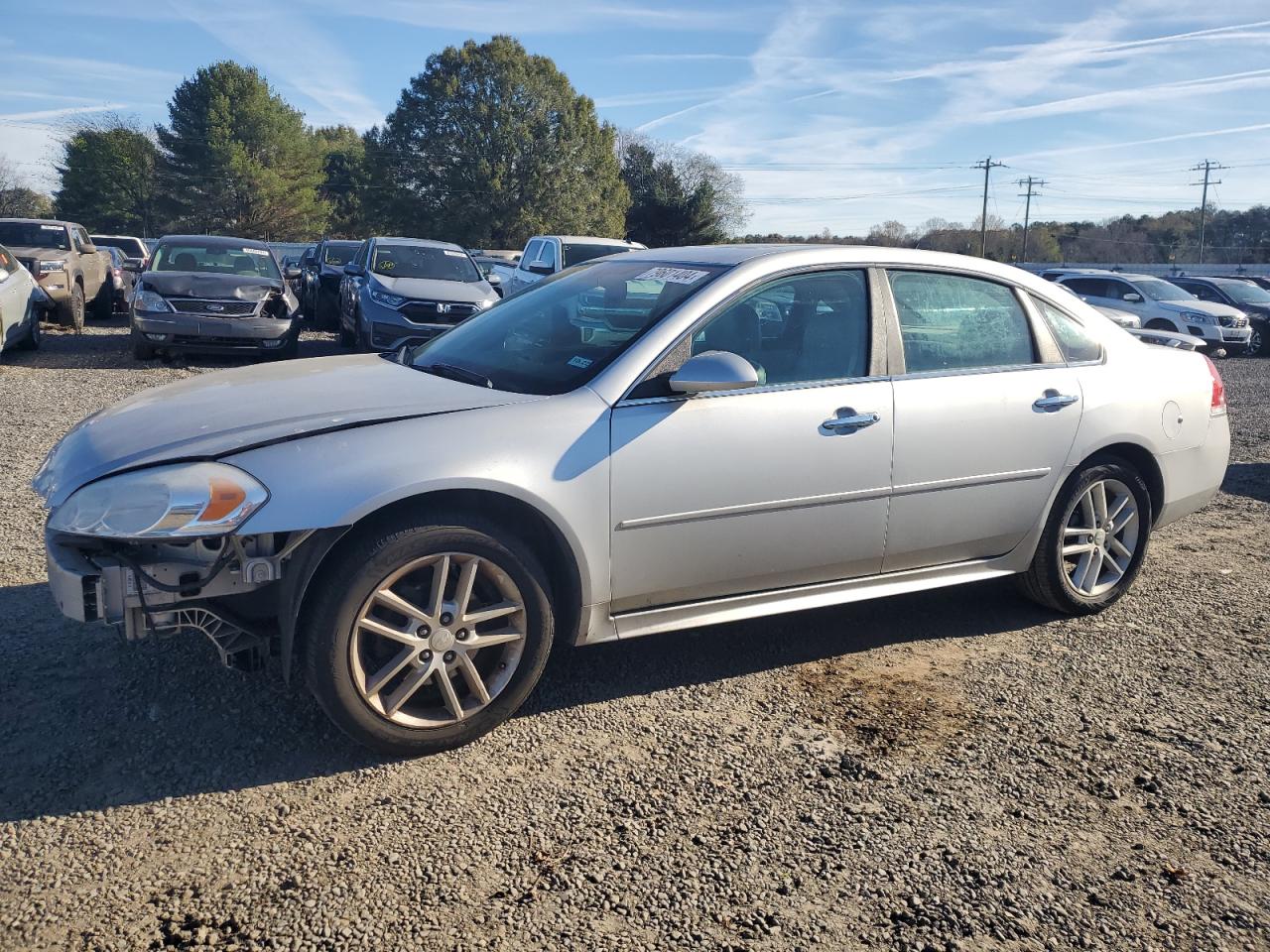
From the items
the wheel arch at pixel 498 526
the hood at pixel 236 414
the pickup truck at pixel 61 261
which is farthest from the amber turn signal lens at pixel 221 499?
the pickup truck at pixel 61 261

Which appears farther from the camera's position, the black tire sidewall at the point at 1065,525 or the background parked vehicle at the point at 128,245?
the background parked vehicle at the point at 128,245

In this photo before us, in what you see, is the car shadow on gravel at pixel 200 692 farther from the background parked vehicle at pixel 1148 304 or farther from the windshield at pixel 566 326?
the background parked vehicle at pixel 1148 304

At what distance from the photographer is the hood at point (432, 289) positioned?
1314cm

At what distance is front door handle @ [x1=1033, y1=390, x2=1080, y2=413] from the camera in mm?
4453

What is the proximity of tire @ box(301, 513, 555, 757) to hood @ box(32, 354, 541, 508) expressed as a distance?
1.51ft

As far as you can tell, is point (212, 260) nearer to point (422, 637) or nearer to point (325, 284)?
point (325, 284)

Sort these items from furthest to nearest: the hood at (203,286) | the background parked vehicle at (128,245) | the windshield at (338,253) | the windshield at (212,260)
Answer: the background parked vehicle at (128,245) < the windshield at (338,253) < the windshield at (212,260) < the hood at (203,286)

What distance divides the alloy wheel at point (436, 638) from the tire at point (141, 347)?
10265 mm

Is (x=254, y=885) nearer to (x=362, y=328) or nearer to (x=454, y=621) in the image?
(x=454, y=621)

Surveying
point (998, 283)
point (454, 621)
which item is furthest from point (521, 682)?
point (998, 283)

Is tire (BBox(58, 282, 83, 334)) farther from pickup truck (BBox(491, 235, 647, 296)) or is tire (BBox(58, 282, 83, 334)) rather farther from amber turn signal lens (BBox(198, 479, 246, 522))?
amber turn signal lens (BBox(198, 479, 246, 522))

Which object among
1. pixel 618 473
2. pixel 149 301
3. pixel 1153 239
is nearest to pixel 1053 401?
pixel 618 473

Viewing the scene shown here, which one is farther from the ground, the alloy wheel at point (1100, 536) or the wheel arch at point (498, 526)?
the wheel arch at point (498, 526)

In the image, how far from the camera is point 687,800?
3139 millimetres
